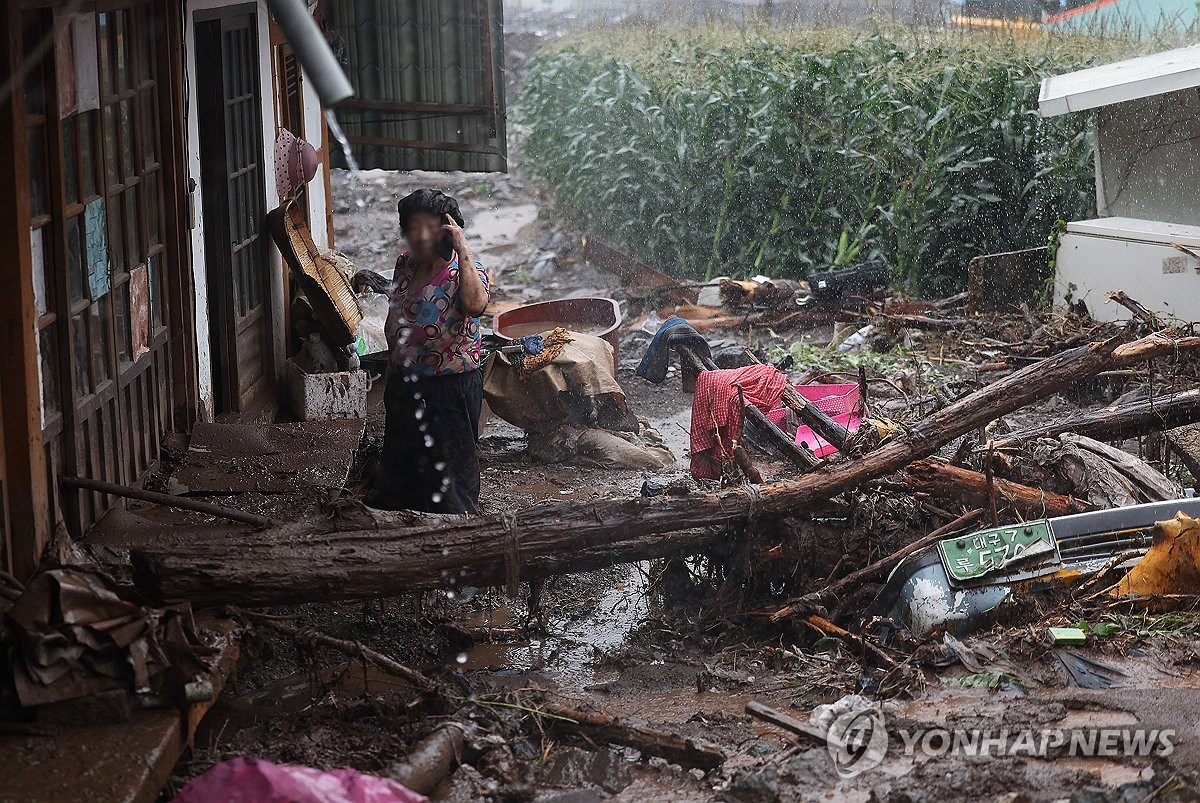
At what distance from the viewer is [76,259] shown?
431 cm

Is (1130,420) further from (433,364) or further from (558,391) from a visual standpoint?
(433,364)

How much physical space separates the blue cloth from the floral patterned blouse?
9.80 feet

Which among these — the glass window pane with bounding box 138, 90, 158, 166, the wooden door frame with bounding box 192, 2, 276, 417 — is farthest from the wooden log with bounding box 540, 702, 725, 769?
the wooden door frame with bounding box 192, 2, 276, 417

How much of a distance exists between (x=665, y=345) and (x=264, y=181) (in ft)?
9.90

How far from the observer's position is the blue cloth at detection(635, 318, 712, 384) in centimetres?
823

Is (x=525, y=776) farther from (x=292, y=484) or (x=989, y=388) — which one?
(x=989, y=388)

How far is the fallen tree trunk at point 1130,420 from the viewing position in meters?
5.77

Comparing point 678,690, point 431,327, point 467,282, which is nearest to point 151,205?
point 431,327

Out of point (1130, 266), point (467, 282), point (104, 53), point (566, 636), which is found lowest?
point (566, 636)

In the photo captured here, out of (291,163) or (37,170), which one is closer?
(37,170)

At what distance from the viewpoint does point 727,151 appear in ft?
45.1

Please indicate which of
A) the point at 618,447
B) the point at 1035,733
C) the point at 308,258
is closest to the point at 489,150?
the point at 308,258

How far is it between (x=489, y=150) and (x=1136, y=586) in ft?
19.1

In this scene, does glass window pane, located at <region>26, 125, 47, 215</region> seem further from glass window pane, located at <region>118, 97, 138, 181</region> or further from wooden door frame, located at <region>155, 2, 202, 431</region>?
wooden door frame, located at <region>155, 2, 202, 431</region>
